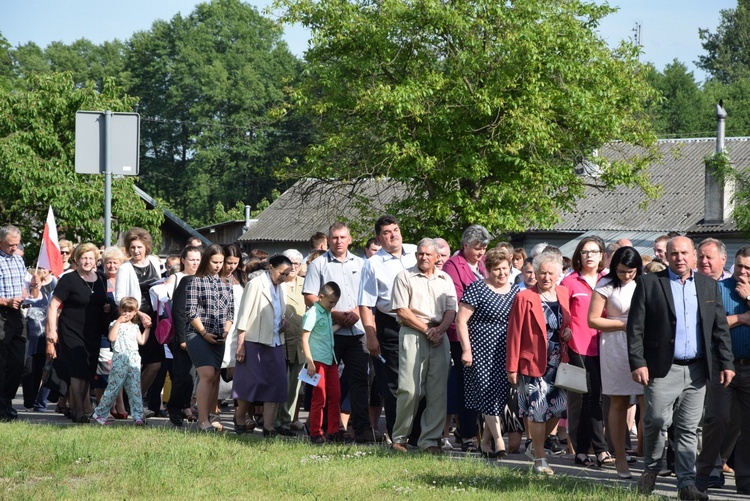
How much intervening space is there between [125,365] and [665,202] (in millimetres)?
36698

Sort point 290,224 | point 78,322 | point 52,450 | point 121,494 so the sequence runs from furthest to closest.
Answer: point 290,224 → point 78,322 → point 52,450 → point 121,494

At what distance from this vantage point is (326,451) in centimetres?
1014

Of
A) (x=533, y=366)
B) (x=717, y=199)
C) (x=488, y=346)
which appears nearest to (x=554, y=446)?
(x=488, y=346)

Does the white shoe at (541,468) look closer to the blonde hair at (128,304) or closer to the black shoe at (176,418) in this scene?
the black shoe at (176,418)

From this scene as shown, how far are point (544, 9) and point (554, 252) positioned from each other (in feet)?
67.0

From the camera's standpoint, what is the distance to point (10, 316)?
40.9 ft

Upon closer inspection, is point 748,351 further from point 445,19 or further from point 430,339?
point 445,19

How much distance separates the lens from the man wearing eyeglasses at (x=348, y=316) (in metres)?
11.4

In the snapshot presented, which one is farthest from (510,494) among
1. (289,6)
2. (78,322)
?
(289,6)

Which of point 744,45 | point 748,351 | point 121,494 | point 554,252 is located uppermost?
point 744,45

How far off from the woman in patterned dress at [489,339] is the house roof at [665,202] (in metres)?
33.2

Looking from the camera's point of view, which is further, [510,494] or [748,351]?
[748,351]

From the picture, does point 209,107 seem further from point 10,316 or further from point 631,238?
point 10,316

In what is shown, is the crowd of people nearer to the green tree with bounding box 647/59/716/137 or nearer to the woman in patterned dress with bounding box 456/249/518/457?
the woman in patterned dress with bounding box 456/249/518/457
